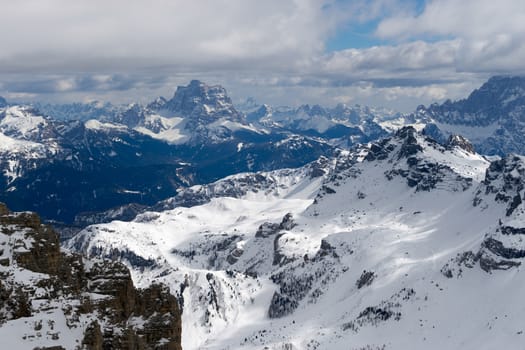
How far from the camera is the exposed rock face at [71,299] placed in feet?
198

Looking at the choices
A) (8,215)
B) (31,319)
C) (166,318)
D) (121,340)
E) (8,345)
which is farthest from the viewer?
(8,215)

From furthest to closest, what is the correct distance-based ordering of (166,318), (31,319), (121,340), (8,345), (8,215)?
(8,215) → (166,318) → (121,340) → (31,319) → (8,345)

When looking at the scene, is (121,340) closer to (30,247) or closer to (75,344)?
(75,344)

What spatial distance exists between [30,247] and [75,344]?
19309 mm

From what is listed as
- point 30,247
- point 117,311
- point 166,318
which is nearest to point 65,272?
point 30,247

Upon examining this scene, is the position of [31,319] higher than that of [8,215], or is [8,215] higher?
[8,215]

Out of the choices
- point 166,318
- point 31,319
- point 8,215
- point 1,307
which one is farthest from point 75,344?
point 8,215

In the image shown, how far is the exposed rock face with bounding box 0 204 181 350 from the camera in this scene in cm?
6044

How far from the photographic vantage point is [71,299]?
2594 inches

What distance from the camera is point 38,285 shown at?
6650cm

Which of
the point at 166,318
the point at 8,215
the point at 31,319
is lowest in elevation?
the point at 166,318

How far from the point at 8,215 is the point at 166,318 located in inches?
1113

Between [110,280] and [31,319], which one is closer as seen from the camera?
[31,319]

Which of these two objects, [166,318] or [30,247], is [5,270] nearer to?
[30,247]
